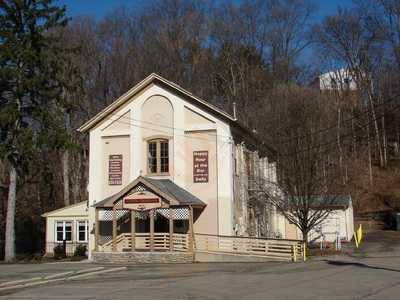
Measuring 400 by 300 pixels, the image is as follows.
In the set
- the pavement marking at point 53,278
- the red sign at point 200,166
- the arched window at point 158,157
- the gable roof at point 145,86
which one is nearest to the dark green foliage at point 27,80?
the gable roof at point 145,86

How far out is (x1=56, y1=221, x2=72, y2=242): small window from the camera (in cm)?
4162

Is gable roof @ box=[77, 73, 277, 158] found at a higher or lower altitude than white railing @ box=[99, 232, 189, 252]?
higher

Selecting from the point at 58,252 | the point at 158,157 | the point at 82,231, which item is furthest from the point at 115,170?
the point at 82,231

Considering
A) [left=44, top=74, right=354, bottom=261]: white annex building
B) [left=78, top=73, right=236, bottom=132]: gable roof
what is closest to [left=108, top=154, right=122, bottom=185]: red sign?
[left=44, top=74, right=354, bottom=261]: white annex building

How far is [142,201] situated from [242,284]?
44.1ft

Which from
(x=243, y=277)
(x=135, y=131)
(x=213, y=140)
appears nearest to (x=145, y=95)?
(x=135, y=131)

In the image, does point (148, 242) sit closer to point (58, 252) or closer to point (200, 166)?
point (200, 166)

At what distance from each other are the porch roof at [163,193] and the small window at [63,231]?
31.4 feet

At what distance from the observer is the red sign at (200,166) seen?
3319 cm

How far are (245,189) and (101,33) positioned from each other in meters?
27.1

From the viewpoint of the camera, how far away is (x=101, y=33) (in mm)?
57156

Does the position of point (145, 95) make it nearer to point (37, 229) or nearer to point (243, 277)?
point (243, 277)

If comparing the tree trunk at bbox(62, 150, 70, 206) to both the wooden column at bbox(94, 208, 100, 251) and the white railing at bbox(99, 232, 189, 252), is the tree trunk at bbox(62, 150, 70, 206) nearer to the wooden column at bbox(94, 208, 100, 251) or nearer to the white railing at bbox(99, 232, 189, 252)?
the wooden column at bbox(94, 208, 100, 251)

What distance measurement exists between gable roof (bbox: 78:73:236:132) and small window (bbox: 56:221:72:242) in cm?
922
